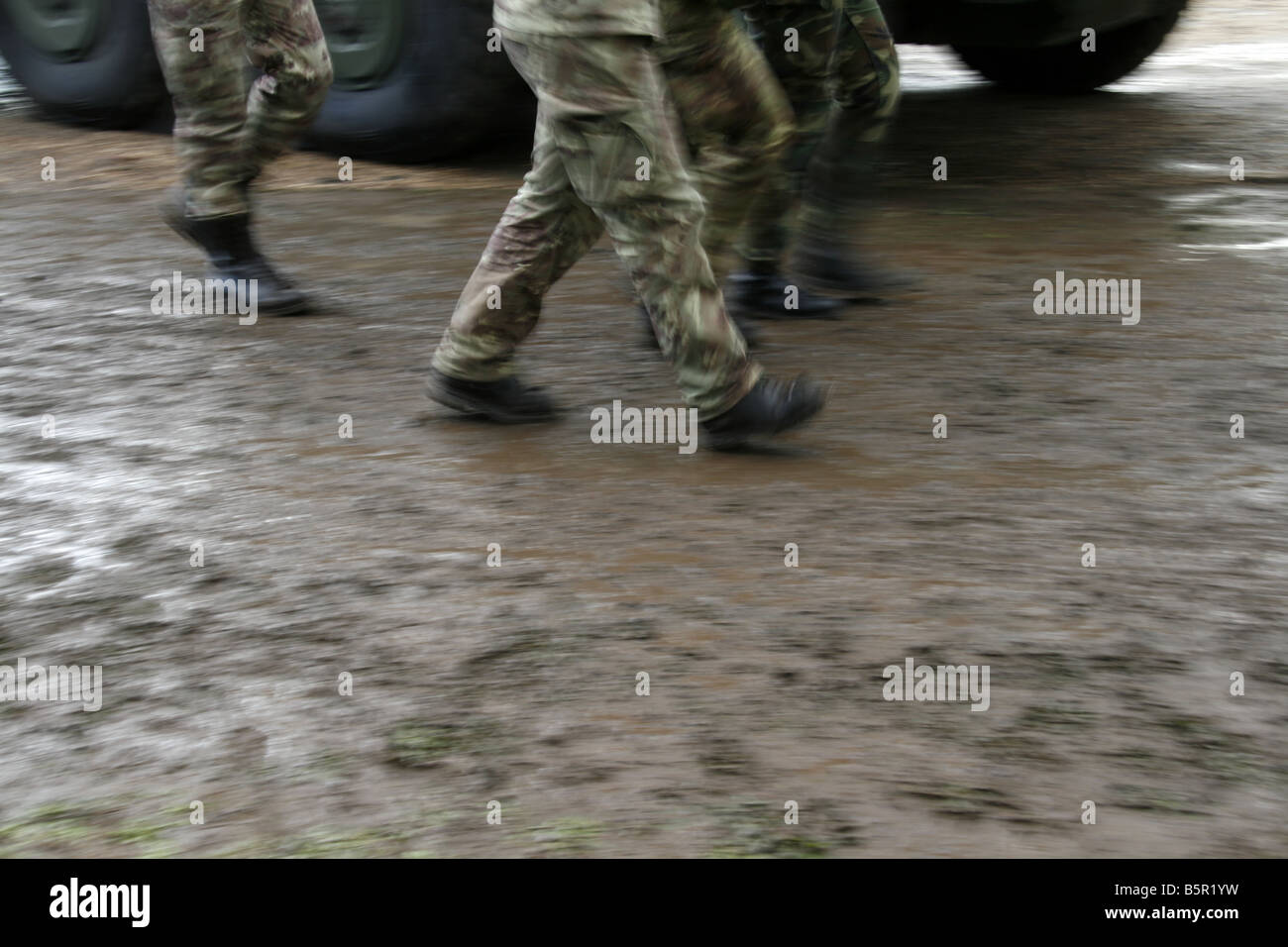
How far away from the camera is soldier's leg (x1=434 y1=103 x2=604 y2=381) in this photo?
120 inches

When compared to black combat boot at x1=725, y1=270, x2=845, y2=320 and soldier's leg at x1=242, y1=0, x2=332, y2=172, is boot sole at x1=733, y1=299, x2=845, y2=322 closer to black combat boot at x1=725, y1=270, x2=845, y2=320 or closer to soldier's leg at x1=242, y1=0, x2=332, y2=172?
black combat boot at x1=725, y1=270, x2=845, y2=320

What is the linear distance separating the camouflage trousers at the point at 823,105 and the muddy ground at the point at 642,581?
0.27 m

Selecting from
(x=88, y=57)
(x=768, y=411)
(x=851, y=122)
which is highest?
(x=851, y=122)

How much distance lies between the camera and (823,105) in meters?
3.85

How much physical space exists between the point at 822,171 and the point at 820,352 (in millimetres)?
624

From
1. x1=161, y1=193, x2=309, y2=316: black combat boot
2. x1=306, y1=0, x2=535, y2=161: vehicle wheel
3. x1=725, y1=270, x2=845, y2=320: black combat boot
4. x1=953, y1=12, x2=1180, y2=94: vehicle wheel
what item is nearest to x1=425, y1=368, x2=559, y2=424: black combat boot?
x1=725, y1=270, x2=845, y2=320: black combat boot

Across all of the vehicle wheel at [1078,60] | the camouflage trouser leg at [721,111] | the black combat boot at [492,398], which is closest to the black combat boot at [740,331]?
the camouflage trouser leg at [721,111]

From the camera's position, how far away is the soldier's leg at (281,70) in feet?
13.6

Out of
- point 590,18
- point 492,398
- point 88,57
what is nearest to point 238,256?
point 492,398

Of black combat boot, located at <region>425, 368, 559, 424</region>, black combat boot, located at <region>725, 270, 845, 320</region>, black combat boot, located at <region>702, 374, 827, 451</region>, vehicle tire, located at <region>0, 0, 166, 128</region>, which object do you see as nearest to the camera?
black combat boot, located at <region>702, 374, 827, 451</region>

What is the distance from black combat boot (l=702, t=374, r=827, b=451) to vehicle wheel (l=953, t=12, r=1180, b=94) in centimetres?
536

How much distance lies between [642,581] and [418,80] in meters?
3.92

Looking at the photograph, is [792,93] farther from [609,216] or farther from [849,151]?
[609,216]

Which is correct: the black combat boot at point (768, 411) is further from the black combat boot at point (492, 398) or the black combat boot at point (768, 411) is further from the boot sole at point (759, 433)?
the black combat boot at point (492, 398)
